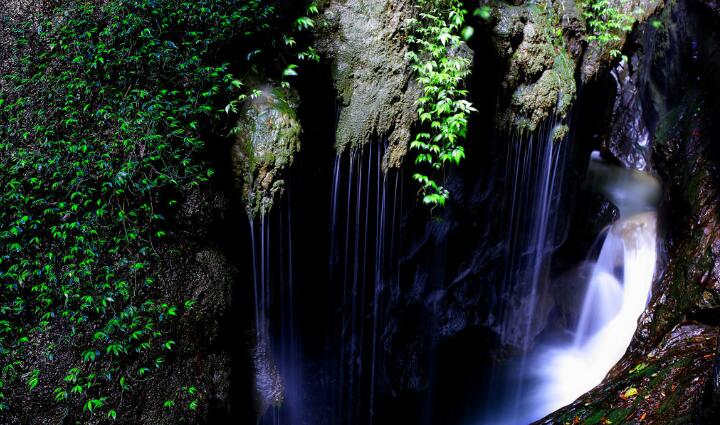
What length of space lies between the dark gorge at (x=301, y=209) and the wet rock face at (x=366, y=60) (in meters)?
0.02

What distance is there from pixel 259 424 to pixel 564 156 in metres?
6.86

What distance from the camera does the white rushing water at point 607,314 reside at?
8.04m

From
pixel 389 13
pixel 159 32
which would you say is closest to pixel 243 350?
pixel 159 32

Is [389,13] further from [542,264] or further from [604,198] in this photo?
[604,198]

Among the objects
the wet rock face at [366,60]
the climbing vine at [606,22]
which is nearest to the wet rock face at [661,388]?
the wet rock face at [366,60]

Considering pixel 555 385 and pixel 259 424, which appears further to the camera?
pixel 555 385

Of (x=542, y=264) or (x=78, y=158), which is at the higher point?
(x=78, y=158)

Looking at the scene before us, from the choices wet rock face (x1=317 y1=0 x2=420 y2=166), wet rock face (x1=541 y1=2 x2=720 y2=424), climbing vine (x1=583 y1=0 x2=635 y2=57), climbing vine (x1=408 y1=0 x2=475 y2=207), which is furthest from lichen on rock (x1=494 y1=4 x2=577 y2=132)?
wet rock face (x1=541 y1=2 x2=720 y2=424)

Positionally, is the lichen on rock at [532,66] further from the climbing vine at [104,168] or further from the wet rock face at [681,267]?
the climbing vine at [104,168]

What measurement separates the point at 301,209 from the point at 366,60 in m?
1.87

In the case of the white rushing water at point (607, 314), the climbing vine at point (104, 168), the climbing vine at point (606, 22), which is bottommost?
the white rushing water at point (607, 314)

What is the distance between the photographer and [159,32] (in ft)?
15.6

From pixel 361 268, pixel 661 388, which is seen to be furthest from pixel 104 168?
pixel 661 388

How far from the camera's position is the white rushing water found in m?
8.04
